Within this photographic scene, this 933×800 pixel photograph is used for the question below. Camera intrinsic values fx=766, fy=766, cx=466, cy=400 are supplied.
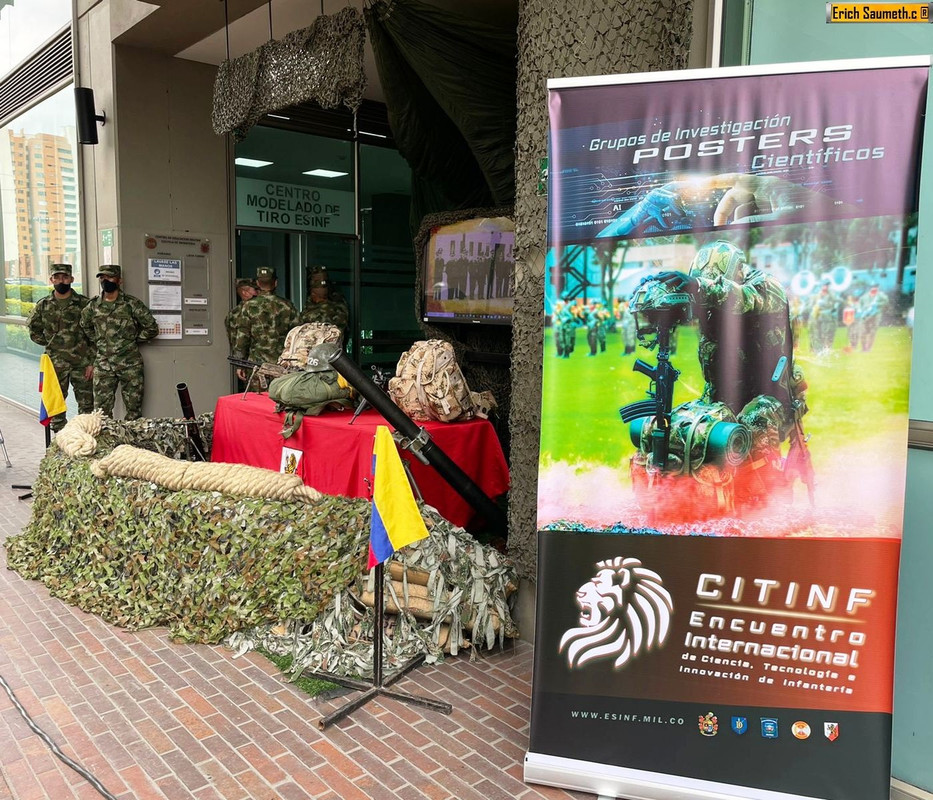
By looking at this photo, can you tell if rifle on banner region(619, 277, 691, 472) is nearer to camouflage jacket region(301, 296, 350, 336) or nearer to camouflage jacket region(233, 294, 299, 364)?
camouflage jacket region(233, 294, 299, 364)

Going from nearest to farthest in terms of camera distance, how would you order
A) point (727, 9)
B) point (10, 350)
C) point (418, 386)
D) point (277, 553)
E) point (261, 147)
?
point (727, 9) < point (277, 553) < point (418, 386) < point (261, 147) < point (10, 350)

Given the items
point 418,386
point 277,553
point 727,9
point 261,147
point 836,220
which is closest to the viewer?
point 836,220

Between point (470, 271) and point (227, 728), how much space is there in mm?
3671

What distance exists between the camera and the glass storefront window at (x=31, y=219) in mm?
9234

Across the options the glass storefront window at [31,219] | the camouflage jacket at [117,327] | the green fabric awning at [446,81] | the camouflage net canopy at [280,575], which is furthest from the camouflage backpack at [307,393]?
the glass storefront window at [31,219]

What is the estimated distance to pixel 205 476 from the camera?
3998 mm

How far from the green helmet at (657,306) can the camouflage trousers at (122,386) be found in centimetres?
635

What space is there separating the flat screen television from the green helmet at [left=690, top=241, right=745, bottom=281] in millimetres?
2952

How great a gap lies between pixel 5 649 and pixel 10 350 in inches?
402

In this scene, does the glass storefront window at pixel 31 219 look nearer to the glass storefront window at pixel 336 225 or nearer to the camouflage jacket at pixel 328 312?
the glass storefront window at pixel 336 225

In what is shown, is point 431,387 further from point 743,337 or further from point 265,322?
point 265,322

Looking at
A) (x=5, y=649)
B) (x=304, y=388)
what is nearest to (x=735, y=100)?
(x=304, y=388)

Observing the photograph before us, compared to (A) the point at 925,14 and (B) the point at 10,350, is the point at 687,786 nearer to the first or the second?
(A) the point at 925,14

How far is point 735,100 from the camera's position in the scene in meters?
2.40
